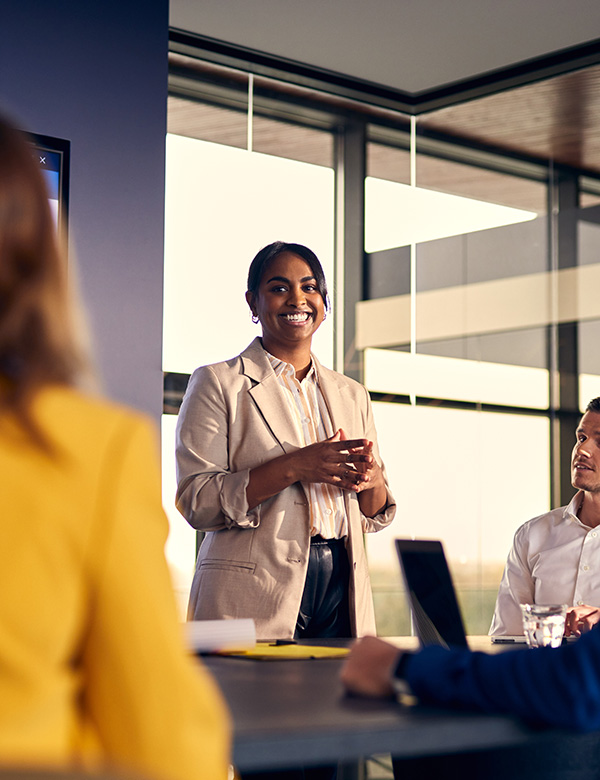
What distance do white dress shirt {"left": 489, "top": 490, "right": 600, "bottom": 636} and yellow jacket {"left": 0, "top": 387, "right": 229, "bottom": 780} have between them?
2328 mm

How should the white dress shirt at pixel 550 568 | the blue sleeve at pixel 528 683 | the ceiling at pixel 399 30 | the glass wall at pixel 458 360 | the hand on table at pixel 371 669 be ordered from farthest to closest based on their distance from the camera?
the glass wall at pixel 458 360
the ceiling at pixel 399 30
the white dress shirt at pixel 550 568
the hand on table at pixel 371 669
the blue sleeve at pixel 528 683

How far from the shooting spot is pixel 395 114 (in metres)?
5.73

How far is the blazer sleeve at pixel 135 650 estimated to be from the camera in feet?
2.62

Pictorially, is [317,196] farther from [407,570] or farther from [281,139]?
[407,570]

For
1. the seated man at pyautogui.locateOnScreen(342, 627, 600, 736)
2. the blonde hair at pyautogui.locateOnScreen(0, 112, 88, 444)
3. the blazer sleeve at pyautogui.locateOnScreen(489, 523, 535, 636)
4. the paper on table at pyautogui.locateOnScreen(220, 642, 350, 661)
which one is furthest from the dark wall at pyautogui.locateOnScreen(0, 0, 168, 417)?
the blonde hair at pyautogui.locateOnScreen(0, 112, 88, 444)

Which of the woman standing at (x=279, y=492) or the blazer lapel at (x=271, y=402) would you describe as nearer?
the woman standing at (x=279, y=492)

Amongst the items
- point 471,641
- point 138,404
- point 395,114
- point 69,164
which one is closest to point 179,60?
point 395,114

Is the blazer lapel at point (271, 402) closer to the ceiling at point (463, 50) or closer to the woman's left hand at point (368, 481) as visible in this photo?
the woman's left hand at point (368, 481)

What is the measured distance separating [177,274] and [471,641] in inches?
112

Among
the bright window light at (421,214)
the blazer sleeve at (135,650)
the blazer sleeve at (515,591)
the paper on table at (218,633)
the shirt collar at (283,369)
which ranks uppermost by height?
the bright window light at (421,214)

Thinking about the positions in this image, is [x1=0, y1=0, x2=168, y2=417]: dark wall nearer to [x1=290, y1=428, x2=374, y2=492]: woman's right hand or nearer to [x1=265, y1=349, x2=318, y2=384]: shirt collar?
[x1=265, y1=349, x2=318, y2=384]: shirt collar

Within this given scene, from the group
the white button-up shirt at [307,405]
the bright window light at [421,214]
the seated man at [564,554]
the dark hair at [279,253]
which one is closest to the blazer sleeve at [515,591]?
the seated man at [564,554]

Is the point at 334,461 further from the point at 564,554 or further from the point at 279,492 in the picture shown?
the point at 564,554

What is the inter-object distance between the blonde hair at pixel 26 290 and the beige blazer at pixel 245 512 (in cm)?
192
